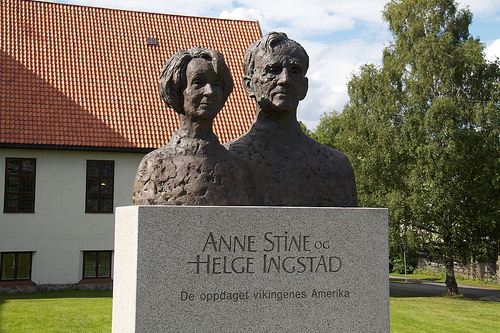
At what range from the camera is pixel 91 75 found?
20.7 meters

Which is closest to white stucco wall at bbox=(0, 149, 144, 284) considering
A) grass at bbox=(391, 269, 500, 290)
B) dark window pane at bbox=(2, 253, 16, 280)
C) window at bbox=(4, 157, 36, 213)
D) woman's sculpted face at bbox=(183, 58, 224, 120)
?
window at bbox=(4, 157, 36, 213)

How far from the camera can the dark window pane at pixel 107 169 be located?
2028cm

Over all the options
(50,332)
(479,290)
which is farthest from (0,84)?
(479,290)

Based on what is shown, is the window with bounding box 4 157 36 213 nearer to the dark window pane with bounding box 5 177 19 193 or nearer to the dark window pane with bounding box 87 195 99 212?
the dark window pane with bounding box 5 177 19 193

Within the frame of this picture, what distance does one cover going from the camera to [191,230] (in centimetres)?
415

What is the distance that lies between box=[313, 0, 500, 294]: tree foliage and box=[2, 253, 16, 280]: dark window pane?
13.0 meters

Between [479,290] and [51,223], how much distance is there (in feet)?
61.1

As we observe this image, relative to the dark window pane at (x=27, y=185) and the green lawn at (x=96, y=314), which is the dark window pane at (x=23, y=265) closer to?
the green lawn at (x=96, y=314)

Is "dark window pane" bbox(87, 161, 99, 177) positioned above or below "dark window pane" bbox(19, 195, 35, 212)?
above

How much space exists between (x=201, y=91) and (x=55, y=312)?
414 inches

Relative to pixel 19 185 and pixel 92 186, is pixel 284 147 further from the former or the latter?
pixel 19 185

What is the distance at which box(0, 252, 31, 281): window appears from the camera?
1916 centimetres

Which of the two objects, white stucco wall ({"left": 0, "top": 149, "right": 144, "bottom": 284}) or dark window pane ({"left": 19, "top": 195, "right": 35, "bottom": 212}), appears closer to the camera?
white stucco wall ({"left": 0, "top": 149, "right": 144, "bottom": 284})

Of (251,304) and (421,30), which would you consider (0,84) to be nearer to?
(421,30)
